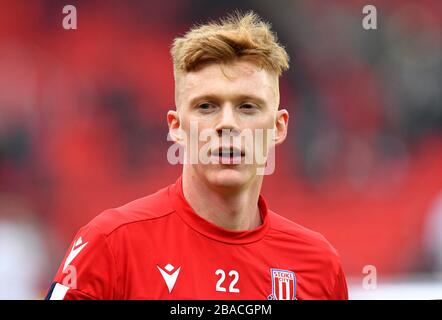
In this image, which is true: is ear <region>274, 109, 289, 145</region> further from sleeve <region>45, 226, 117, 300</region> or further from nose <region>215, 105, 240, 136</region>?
sleeve <region>45, 226, 117, 300</region>

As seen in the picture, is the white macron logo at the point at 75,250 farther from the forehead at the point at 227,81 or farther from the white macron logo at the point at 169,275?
the forehead at the point at 227,81

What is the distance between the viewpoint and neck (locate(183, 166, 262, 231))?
3135mm

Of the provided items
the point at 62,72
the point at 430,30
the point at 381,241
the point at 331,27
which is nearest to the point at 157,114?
the point at 62,72

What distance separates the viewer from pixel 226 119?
9.68ft

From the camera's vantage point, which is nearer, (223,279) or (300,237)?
(223,279)

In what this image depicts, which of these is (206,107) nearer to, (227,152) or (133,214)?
(227,152)

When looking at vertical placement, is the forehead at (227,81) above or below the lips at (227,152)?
above

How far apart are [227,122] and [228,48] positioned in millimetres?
344

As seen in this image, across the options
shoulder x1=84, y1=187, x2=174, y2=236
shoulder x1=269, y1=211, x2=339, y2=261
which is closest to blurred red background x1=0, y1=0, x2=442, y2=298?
shoulder x1=269, y1=211, x2=339, y2=261

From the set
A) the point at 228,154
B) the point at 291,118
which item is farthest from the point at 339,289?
the point at 291,118

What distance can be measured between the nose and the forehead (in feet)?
0.22

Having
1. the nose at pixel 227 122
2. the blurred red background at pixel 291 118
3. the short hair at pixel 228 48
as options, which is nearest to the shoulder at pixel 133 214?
the nose at pixel 227 122

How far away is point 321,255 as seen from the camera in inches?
135

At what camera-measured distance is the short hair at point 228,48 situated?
10.1ft
